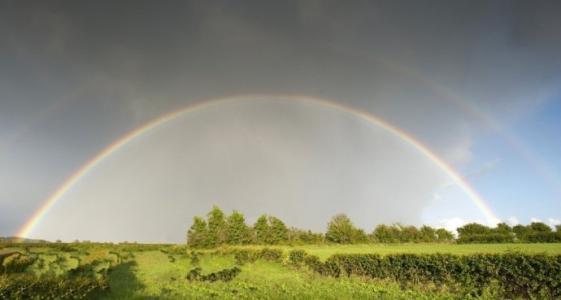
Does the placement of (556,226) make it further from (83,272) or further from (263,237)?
(83,272)

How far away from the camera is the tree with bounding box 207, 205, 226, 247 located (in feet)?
353

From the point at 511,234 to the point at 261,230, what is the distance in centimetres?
6739

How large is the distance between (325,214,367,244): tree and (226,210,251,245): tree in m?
27.0

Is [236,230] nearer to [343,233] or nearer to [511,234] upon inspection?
[343,233]

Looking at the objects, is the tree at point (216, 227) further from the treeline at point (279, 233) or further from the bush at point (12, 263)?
the bush at point (12, 263)

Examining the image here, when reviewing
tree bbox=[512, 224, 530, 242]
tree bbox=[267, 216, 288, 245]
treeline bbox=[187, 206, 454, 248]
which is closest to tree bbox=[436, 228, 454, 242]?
treeline bbox=[187, 206, 454, 248]

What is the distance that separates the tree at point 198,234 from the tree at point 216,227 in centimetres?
138

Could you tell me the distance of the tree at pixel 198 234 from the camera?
349 feet

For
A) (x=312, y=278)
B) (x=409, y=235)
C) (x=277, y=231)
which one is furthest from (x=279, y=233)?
(x=312, y=278)

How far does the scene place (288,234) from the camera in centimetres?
11650

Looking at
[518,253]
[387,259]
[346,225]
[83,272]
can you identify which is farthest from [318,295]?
[346,225]

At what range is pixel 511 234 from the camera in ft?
330

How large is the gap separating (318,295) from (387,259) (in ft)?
27.2

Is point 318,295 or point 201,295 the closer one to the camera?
point 318,295
